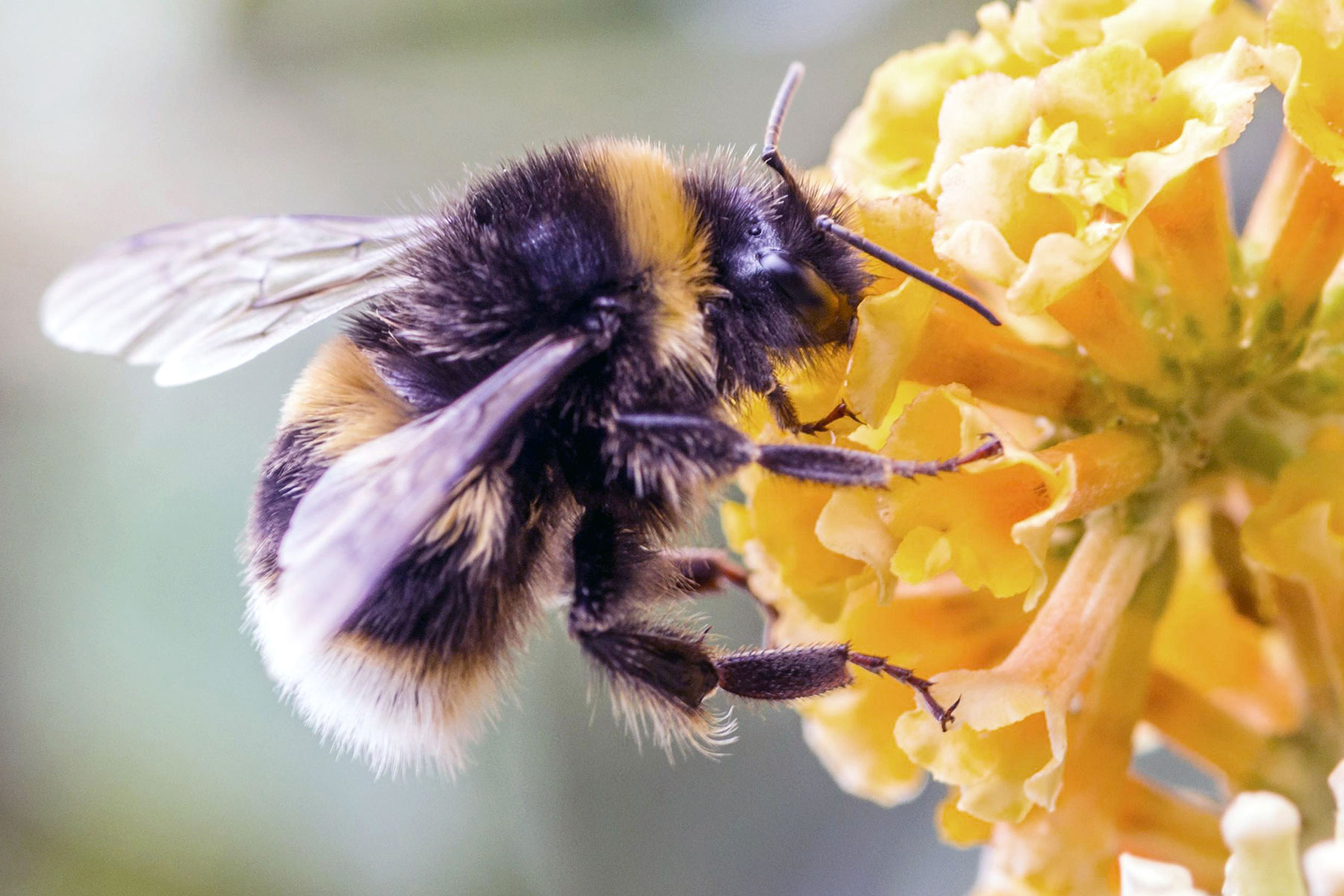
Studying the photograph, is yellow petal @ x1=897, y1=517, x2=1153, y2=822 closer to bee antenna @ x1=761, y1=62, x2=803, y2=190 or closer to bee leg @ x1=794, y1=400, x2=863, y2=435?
bee leg @ x1=794, y1=400, x2=863, y2=435

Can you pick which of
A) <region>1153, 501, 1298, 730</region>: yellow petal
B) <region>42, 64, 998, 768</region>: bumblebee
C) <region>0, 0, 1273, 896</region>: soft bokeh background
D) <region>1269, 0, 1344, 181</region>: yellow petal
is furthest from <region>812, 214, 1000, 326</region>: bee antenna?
<region>0, 0, 1273, 896</region>: soft bokeh background

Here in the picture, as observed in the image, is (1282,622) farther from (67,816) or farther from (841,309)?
(67,816)

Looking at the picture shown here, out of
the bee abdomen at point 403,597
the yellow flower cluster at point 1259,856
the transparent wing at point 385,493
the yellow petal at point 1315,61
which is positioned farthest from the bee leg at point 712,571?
the yellow petal at point 1315,61

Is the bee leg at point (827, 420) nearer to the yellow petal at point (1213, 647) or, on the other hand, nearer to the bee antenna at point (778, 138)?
the bee antenna at point (778, 138)

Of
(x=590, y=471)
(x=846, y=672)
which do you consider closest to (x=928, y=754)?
(x=846, y=672)

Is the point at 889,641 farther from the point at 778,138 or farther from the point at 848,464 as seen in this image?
the point at 778,138

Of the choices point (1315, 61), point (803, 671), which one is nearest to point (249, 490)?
point (803, 671)

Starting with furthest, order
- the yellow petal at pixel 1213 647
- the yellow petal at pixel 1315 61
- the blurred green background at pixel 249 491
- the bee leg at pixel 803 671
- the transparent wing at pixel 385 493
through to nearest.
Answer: the blurred green background at pixel 249 491
the yellow petal at pixel 1213 647
the bee leg at pixel 803 671
the yellow petal at pixel 1315 61
the transparent wing at pixel 385 493

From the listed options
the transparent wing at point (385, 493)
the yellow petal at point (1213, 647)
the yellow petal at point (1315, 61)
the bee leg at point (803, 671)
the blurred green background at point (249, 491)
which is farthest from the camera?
the blurred green background at point (249, 491)
